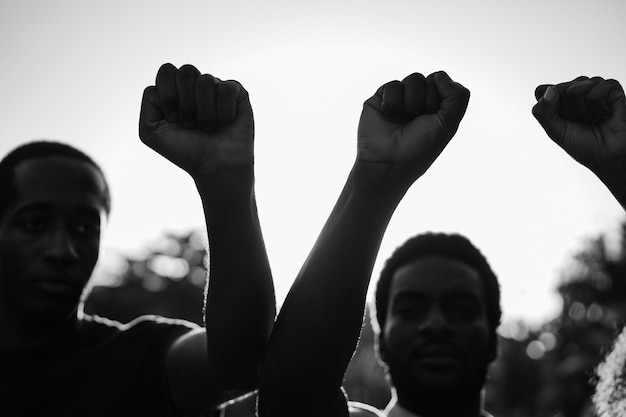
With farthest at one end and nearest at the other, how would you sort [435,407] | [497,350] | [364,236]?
[497,350] < [435,407] < [364,236]

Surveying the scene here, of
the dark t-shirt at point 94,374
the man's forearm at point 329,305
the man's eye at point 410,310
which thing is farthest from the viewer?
the man's eye at point 410,310

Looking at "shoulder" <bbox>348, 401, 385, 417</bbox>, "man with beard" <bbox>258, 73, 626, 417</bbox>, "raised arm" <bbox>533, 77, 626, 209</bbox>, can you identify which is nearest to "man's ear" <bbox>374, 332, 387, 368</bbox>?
"shoulder" <bbox>348, 401, 385, 417</bbox>

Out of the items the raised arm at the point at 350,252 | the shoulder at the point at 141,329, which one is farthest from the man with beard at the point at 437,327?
the raised arm at the point at 350,252

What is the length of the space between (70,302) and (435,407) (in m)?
1.48

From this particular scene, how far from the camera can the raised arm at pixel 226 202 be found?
5.78ft

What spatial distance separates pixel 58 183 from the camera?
8.75ft

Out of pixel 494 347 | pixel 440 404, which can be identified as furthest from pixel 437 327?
pixel 494 347

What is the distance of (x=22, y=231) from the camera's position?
2.61m

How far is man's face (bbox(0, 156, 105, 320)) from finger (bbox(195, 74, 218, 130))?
41.8 inches

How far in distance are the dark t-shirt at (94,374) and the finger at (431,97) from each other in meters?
1.31

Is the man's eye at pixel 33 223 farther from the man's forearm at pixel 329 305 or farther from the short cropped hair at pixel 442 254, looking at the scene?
the short cropped hair at pixel 442 254

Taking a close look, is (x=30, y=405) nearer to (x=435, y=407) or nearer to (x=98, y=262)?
(x=98, y=262)

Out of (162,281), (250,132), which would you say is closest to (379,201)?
(250,132)

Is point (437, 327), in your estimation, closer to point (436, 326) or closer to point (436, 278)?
point (436, 326)
